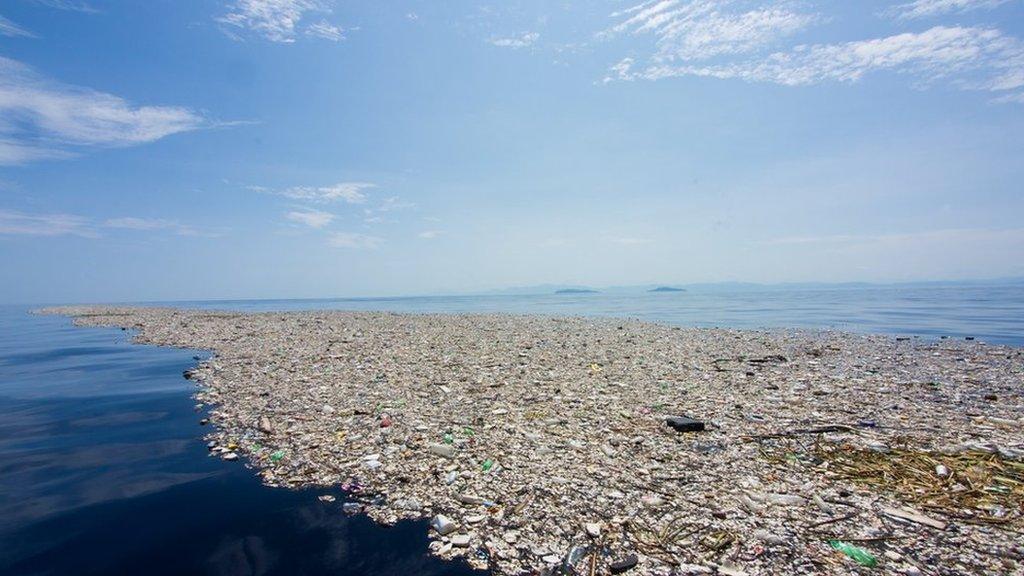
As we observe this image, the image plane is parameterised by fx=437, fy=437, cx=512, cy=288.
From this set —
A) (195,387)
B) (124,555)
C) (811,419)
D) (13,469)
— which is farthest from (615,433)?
(195,387)

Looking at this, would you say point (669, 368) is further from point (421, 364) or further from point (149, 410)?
point (149, 410)

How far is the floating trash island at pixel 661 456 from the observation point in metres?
4.88

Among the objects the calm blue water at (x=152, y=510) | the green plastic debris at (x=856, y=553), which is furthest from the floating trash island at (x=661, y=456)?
the calm blue water at (x=152, y=510)

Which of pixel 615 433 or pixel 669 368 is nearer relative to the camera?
pixel 615 433

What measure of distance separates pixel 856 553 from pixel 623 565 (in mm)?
2487

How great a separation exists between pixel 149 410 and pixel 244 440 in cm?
505

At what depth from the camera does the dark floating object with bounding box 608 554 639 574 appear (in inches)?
180

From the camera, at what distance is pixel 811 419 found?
9086 mm

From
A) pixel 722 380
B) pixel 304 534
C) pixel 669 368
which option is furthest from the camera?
pixel 669 368

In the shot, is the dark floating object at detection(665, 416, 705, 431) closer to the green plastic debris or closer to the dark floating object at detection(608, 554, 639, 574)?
the green plastic debris

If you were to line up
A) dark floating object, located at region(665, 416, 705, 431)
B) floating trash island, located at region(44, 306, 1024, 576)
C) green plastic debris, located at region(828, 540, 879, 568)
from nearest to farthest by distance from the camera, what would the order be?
green plastic debris, located at region(828, 540, 879, 568)
floating trash island, located at region(44, 306, 1024, 576)
dark floating object, located at region(665, 416, 705, 431)

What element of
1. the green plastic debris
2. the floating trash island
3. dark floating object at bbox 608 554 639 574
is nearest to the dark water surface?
the floating trash island

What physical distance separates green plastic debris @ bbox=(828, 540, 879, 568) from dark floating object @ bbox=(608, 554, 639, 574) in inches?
87.4

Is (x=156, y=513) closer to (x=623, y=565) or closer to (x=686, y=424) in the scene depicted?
(x=623, y=565)
